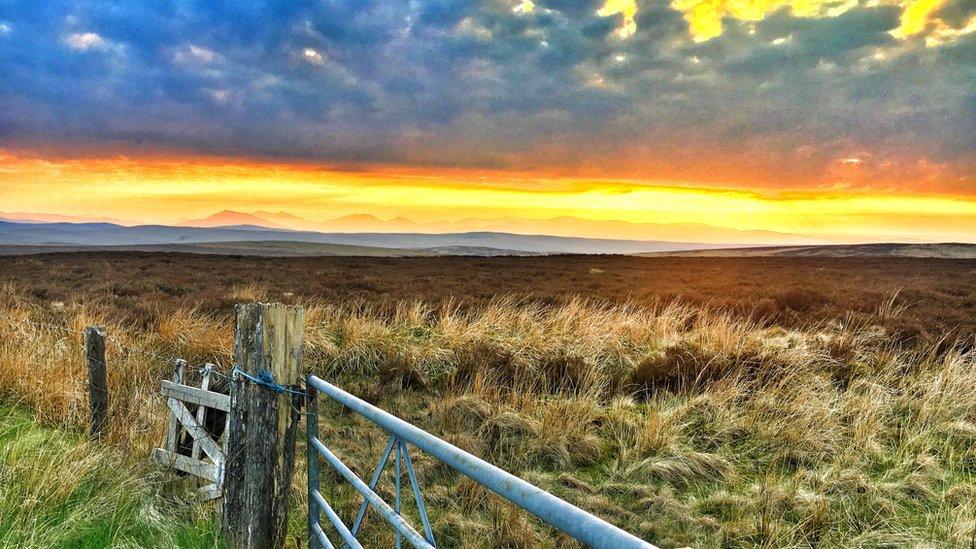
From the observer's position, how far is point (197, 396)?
5219 mm

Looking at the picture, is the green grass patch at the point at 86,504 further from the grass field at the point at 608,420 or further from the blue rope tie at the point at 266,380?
the blue rope tie at the point at 266,380

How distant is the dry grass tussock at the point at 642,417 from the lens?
5086 mm

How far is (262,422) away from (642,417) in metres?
5.06

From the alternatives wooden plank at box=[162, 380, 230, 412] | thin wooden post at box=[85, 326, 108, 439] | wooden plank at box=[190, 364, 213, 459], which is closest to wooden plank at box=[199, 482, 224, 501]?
wooden plank at box=[190, 364, 213, 459]

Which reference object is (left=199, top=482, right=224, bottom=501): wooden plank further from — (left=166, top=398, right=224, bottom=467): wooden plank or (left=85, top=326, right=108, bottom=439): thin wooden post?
(left=85, top=326, right=108, bottom=439): thin wooden post

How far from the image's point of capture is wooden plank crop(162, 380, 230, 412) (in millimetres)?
5059

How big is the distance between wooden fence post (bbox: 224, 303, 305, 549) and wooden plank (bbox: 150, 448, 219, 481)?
181 cm

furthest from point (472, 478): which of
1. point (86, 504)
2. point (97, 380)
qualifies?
point (97, 380)

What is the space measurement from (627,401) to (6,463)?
6.31 meters

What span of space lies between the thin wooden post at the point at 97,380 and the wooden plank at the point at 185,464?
0.59m

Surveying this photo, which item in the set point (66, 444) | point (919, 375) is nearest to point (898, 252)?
point (919, 375)

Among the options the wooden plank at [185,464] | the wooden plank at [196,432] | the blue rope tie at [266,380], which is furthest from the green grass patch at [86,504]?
the blue rope tie at [266,380]

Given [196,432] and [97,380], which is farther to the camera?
[97,380]

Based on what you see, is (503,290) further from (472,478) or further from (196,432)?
(472,478)
